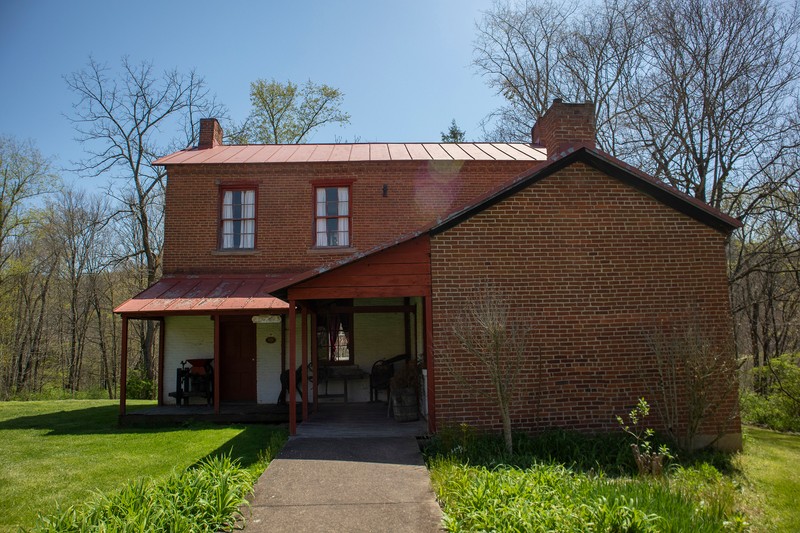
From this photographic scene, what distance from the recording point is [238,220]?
1395 cm

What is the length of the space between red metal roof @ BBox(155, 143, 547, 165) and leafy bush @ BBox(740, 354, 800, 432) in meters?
7.99

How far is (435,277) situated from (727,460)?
211 inches

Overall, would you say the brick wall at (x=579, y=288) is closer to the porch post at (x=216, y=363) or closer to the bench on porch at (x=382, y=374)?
the bench on porch at (x=382, y=374)

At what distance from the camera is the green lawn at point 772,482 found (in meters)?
5.95

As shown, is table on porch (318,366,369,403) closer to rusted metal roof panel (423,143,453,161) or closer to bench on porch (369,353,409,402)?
bench on porch (369,353,409,402)

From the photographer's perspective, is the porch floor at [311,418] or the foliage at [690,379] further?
the porch floor at [311,418]

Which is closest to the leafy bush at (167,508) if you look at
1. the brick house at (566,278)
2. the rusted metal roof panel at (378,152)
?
the brick house at (566,278)

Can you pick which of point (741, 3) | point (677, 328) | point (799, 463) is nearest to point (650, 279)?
point (677, 328)

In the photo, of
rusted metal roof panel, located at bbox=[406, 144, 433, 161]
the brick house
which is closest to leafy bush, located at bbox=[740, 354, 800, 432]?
the brick house

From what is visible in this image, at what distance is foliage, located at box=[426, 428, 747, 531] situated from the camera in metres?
4.80

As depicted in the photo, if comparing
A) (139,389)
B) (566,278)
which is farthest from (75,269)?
(566,278)

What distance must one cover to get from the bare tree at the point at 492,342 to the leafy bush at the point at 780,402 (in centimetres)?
774

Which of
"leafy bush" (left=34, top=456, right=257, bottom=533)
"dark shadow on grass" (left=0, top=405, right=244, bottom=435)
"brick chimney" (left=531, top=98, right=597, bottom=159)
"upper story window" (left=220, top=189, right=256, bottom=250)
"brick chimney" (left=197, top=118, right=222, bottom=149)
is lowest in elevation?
"dark shadow on grass" (left=0, top=405, right=244, bottom=435)

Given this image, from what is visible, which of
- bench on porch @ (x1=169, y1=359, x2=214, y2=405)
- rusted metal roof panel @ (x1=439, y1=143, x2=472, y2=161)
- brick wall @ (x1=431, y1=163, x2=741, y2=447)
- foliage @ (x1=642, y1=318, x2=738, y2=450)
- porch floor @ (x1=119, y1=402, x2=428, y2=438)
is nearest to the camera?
foliage @ (x1=642, y1=318, x2=738, y2=450)
